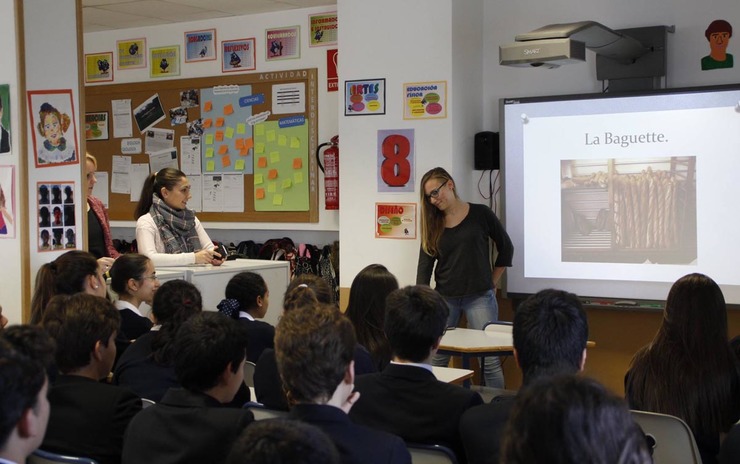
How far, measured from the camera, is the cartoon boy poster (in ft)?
17.3

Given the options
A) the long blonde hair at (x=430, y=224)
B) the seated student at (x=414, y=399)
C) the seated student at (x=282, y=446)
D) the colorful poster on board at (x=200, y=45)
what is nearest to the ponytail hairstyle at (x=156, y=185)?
the long blonde hair at (x=430, y=224)

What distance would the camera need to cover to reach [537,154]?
5.67m

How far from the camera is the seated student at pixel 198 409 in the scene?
7.06ft

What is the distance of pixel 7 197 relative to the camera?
437 cm

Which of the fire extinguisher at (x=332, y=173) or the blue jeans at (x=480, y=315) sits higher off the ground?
the fire extinguisher at (x=332, y=173)

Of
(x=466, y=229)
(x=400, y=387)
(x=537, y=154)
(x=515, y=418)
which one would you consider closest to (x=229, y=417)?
(x=400, y=387)

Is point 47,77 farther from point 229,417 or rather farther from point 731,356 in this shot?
point 731,356

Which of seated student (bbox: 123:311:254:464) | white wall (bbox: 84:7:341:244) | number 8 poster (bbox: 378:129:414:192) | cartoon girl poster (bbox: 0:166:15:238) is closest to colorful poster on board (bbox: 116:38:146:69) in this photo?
white wall (bbox: 84:7:341:244)

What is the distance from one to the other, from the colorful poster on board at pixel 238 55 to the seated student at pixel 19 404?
5737 millimetres

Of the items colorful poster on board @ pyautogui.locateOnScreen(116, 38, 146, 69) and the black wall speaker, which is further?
colorful poster on board @ pyautogui.locateOnScreen(116, 38, 146, 69)

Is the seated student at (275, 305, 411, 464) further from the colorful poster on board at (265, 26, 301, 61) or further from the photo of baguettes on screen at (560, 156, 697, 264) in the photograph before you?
the colorful poster on board at (265, 26, 301, 61)

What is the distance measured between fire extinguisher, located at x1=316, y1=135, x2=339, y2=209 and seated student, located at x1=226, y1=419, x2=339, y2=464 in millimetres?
5577

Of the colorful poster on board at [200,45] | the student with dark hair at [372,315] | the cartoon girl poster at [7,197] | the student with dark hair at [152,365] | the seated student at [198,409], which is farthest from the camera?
the colorful poster on board at [200,45]

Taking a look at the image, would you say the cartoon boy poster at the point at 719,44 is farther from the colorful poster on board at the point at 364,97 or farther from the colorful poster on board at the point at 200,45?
the colorful poster on board at the point at 200,45
